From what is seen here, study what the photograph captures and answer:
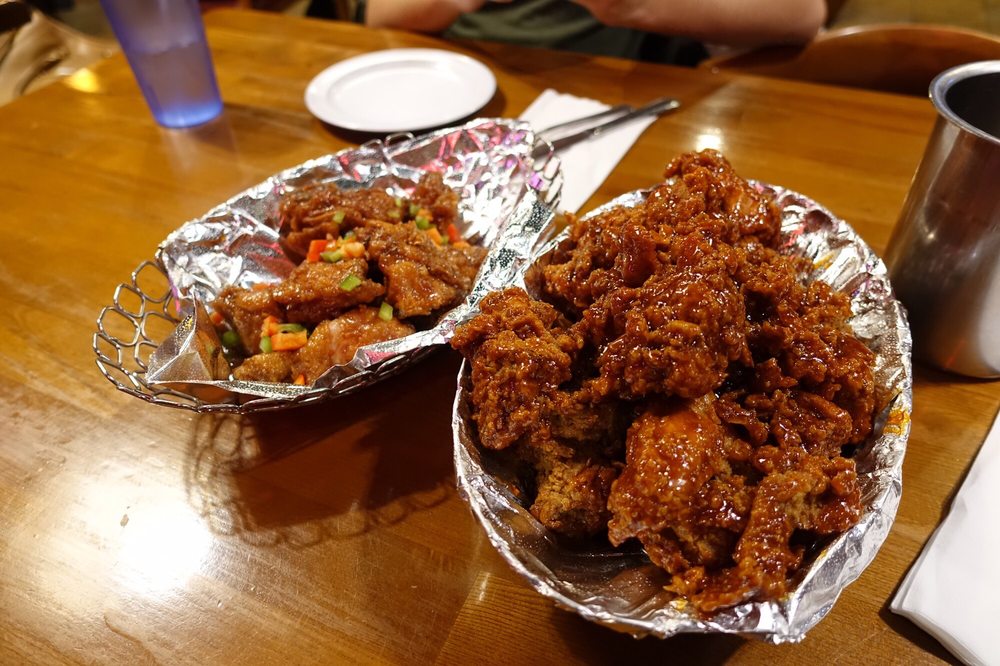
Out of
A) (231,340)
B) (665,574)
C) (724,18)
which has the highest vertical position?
(724,18)

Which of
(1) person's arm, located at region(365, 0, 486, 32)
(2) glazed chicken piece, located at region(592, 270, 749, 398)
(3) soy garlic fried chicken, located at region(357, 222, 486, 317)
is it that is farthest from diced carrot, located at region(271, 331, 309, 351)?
(1) person's arm, located at region(365, 0, 486, 32)

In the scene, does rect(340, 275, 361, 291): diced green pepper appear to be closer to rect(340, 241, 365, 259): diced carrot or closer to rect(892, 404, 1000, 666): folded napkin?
rect(340, 241, 365, 259): diced carrot

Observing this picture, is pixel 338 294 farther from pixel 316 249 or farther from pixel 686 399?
pixel 686 399

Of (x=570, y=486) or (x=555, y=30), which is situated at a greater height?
(x=555, y=30)

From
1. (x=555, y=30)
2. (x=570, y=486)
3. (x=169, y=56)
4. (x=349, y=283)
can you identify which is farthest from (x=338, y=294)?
(x=555, y=30)

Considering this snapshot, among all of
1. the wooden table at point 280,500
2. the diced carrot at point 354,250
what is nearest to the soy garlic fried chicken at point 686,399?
the wooden table at point 280,500

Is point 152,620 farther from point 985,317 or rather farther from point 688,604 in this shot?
point 985,317
